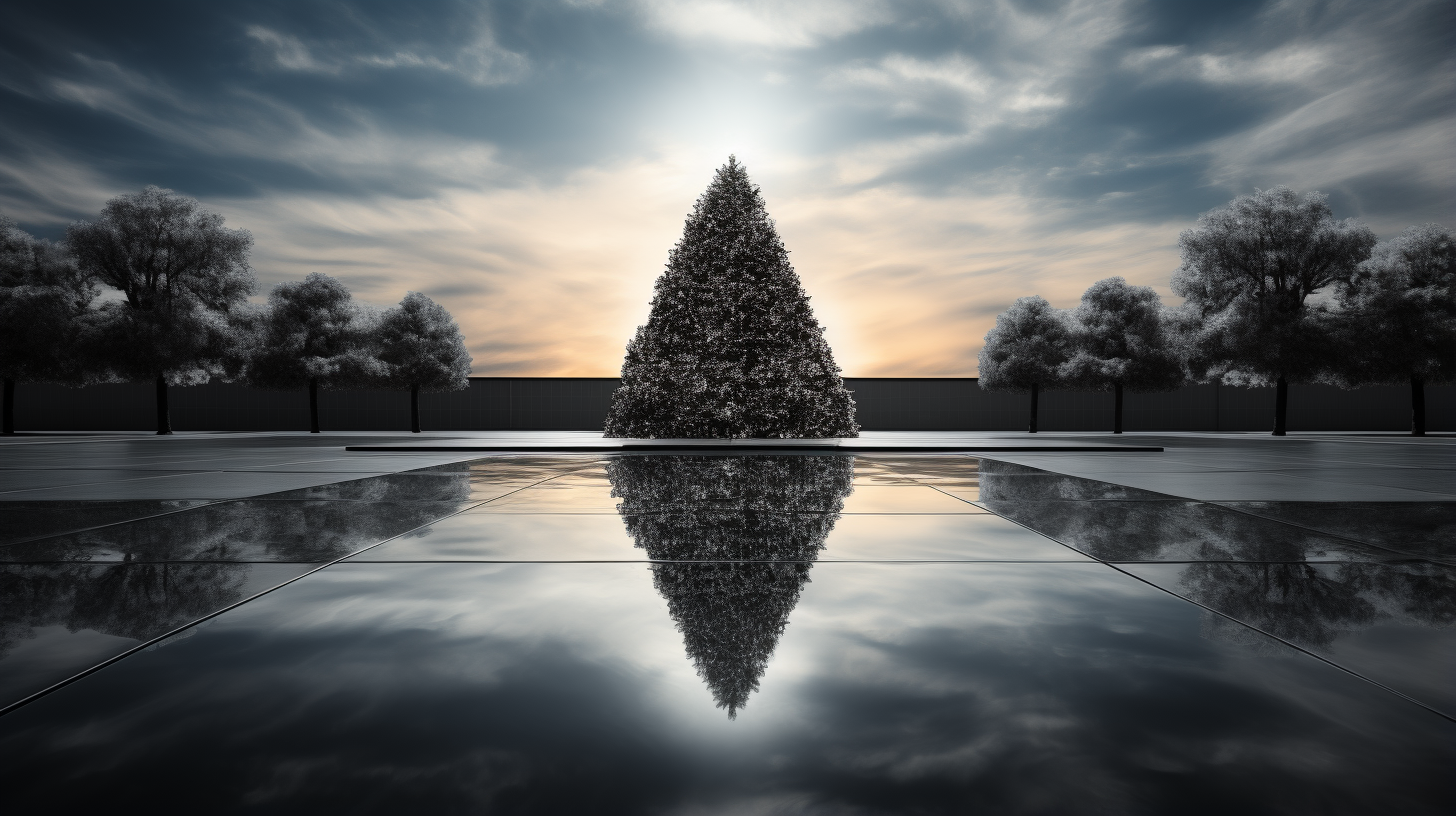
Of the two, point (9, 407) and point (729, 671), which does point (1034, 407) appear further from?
point (9, 407)

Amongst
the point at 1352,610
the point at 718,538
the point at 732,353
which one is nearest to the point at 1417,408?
the point at 732,353

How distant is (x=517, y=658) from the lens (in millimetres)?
3121

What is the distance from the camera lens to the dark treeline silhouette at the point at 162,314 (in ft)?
96.2

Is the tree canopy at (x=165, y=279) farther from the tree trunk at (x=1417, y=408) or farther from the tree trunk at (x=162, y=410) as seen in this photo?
the tree trunk at (x=1417, y=408)

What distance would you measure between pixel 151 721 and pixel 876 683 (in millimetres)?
2414

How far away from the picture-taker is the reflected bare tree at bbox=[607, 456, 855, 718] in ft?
10.7

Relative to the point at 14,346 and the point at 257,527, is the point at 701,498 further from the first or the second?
the point at 14,346

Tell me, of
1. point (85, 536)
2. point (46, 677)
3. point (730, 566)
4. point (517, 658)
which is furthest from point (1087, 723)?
point (85, 536)

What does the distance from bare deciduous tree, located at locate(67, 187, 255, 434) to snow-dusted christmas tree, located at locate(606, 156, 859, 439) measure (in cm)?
1937

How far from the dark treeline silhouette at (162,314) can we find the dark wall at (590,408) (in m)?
6.31

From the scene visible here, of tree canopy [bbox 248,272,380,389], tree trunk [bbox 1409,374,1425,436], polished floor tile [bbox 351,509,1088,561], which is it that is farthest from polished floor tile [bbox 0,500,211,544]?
tree trunk [bbox 1409,374,1425,436]

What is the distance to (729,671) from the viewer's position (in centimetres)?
302

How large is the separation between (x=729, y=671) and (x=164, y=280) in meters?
37.6

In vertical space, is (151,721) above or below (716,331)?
below
